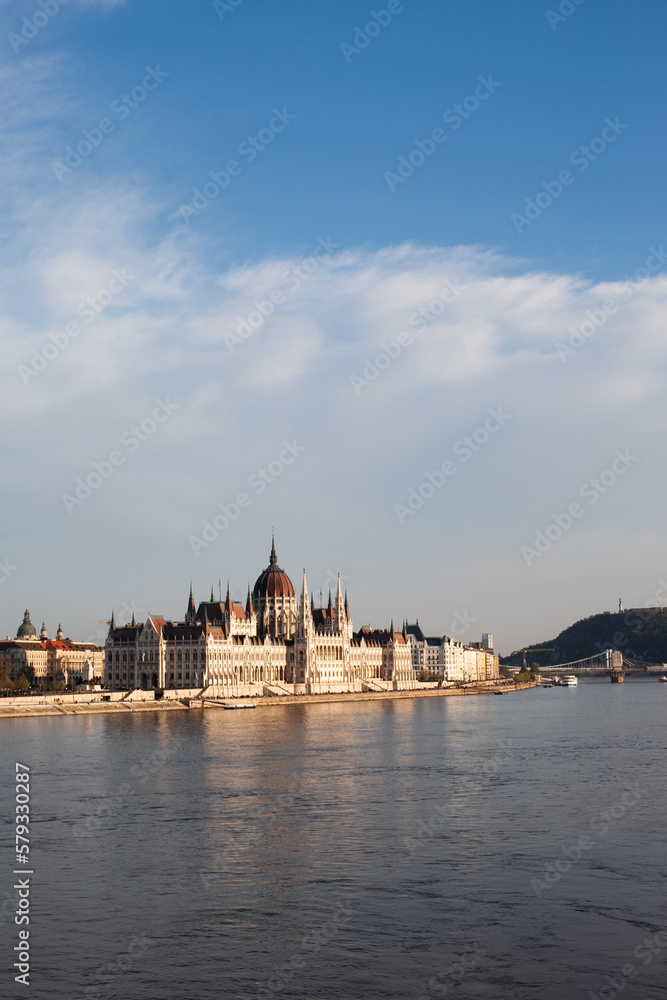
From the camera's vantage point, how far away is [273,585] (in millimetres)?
183125

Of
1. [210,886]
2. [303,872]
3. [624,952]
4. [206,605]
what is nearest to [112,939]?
[210,886]

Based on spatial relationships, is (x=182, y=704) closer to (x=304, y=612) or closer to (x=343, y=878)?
(x=304, y=612)

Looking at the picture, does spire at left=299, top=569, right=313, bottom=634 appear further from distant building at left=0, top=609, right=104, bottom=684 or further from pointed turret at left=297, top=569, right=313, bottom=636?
distant building at left=0, top=609, right=104, bottom=684

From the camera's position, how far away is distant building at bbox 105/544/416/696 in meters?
144

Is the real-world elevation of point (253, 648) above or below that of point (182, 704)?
above

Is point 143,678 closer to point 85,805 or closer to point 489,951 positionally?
point 85,805

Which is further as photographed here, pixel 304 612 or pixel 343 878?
pixel 304 612

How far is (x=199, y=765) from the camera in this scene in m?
53.8

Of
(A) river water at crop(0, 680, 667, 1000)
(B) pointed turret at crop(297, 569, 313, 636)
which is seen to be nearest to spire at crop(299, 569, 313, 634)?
(B) pointed turret at crop(297, 569, 313, 636)

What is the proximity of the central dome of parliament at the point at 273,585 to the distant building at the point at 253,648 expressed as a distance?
0.18 metres

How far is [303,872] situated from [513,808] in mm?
12862

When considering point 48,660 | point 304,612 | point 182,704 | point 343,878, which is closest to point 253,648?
point 304,612

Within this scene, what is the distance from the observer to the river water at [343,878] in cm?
2038

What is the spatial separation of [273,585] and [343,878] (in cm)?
15582
